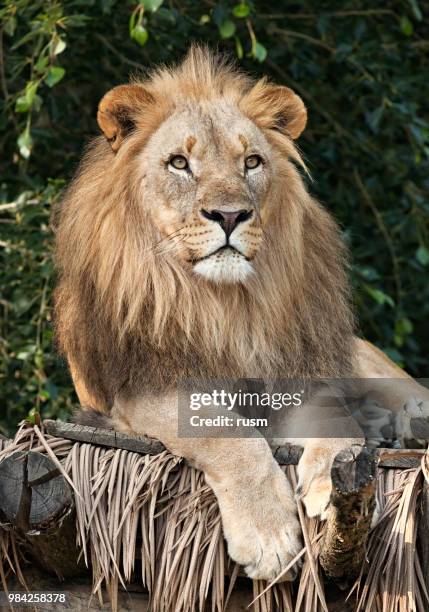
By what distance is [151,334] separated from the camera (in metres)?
4.29

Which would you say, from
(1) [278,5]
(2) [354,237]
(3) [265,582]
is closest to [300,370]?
(3) [265,582]

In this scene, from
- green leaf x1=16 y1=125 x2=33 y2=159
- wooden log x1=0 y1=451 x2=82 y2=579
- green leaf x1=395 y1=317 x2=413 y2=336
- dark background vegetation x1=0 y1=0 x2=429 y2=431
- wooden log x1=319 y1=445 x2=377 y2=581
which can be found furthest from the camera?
green leaf x1=395 y1=317 x2=413 y2=336

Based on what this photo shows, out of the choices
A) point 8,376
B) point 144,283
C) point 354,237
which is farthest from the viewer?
point 354,237

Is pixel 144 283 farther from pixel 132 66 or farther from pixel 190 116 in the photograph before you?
pixel 132 66

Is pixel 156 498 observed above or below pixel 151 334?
below

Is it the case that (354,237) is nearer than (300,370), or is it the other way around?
(300,370)

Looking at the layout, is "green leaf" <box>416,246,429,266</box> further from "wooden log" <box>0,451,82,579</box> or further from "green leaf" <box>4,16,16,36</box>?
"wooden log" <box>0,451,82,579</box>

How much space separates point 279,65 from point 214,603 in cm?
412

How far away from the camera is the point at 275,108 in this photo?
15.1 feet

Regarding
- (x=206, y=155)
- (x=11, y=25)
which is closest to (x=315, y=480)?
(x=206, y=155)

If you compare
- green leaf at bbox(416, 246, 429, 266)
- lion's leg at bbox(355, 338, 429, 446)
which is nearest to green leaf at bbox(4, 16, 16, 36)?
lion's leg at bbox(355, 338, 429, 446)

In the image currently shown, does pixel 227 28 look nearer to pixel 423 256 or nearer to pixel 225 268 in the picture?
pixel 423 256

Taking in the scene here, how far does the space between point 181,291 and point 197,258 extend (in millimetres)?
203

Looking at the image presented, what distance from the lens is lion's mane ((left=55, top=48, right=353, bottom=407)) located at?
4.28 metres
